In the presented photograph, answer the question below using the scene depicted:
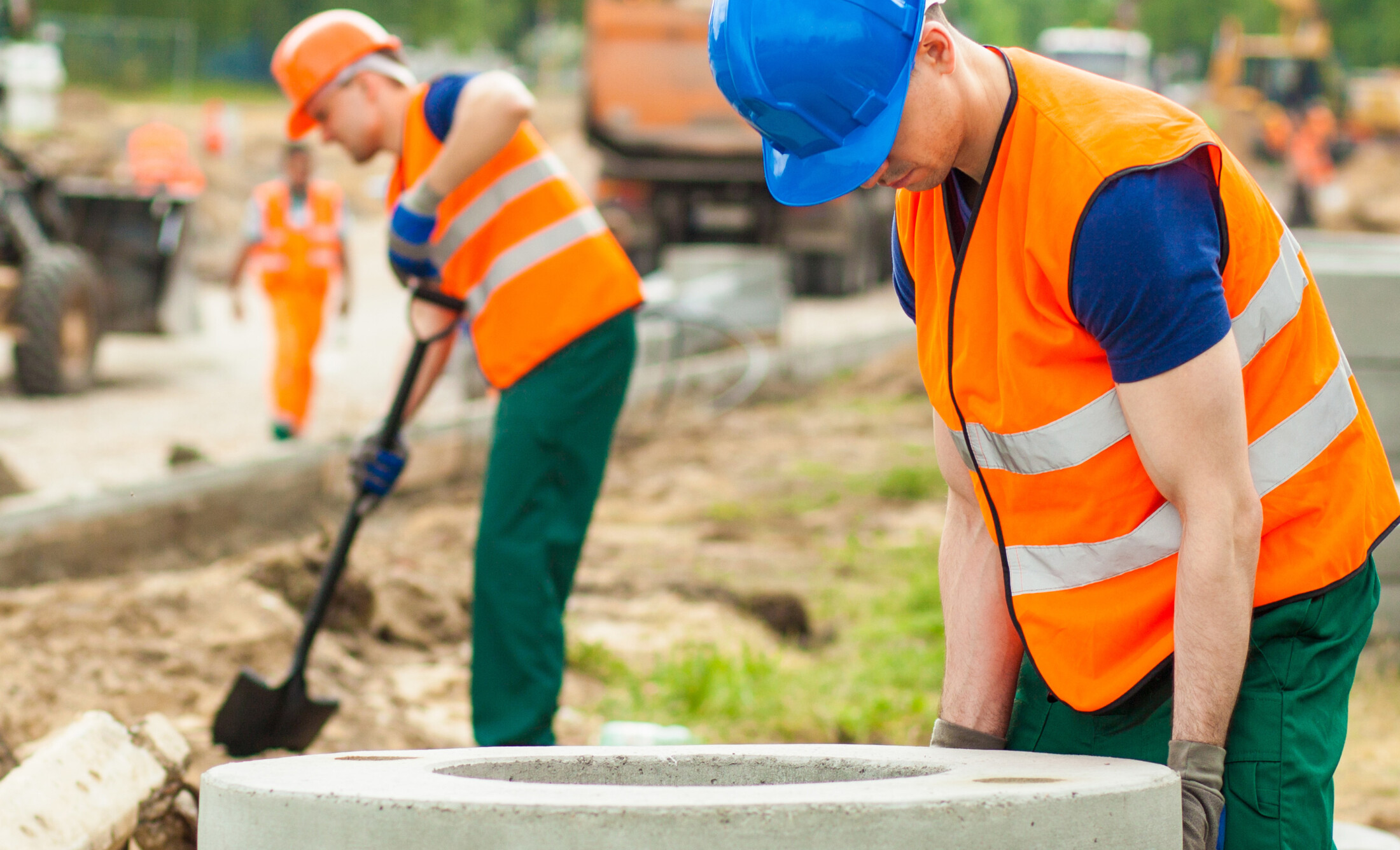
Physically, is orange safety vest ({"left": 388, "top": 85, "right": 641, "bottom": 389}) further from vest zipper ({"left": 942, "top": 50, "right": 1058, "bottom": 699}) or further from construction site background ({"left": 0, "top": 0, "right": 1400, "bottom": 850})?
vest zipper ({"left": 942, "top": 50, "right": 1058, "bottom": 699})

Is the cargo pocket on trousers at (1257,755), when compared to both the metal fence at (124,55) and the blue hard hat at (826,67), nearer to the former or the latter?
the blue hard hat at (826,67)

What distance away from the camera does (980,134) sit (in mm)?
1877

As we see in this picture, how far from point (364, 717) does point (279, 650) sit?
0.40 m

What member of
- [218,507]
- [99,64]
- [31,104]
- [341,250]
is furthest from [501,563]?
[99,64]

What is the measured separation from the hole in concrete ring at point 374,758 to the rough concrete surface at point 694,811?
61 mm

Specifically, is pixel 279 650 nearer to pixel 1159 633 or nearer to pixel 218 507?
pixel 218 507

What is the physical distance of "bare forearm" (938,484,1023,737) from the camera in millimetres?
2258

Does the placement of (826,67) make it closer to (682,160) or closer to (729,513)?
(729,513)

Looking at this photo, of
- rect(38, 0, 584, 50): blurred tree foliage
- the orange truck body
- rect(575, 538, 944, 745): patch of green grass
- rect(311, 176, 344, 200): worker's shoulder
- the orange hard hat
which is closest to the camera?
the orange hard hat

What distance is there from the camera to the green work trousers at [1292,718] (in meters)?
1.88

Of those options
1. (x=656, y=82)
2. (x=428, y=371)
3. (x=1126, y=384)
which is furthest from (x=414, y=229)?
(x=656, y=82)

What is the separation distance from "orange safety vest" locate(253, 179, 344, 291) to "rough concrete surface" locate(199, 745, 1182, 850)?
7.34 meters

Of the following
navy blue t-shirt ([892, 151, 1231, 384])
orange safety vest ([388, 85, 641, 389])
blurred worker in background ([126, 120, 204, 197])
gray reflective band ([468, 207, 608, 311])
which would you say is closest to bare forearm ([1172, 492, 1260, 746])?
navy blue t-shirt ([892, 151, 1231, 384])

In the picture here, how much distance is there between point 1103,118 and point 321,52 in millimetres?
2556
